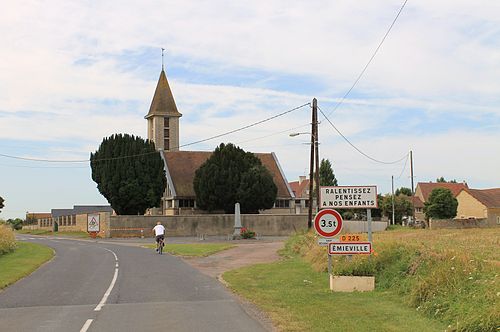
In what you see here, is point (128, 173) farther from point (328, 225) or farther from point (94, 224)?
point (328, 225)

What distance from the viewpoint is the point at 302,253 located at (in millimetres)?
25922

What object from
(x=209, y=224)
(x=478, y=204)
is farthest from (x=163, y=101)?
(x=478, y=204)

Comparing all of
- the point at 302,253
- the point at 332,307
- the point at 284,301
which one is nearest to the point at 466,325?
the point at 332,307

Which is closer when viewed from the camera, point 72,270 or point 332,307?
point 332,307

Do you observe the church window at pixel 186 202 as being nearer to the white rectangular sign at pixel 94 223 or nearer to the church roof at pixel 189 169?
the church roof at pixel 189 169

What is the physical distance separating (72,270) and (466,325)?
17.0 metres

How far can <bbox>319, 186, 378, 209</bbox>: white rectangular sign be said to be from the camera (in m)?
17.4

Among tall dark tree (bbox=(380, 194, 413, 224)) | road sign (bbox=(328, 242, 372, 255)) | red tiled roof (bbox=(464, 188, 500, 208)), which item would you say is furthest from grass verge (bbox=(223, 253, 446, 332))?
red tiled roof (bbox=(464, 188, 500, 208))

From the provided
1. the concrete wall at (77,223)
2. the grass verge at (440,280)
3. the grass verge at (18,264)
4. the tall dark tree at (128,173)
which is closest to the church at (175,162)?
the tall dark tree at (128,173)

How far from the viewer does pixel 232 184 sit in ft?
217

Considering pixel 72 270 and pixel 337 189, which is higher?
pixel 337 189

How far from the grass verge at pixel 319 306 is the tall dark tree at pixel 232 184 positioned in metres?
46.0

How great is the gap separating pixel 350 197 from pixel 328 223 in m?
1.08

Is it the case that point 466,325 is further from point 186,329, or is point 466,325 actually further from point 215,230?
point 215,230
